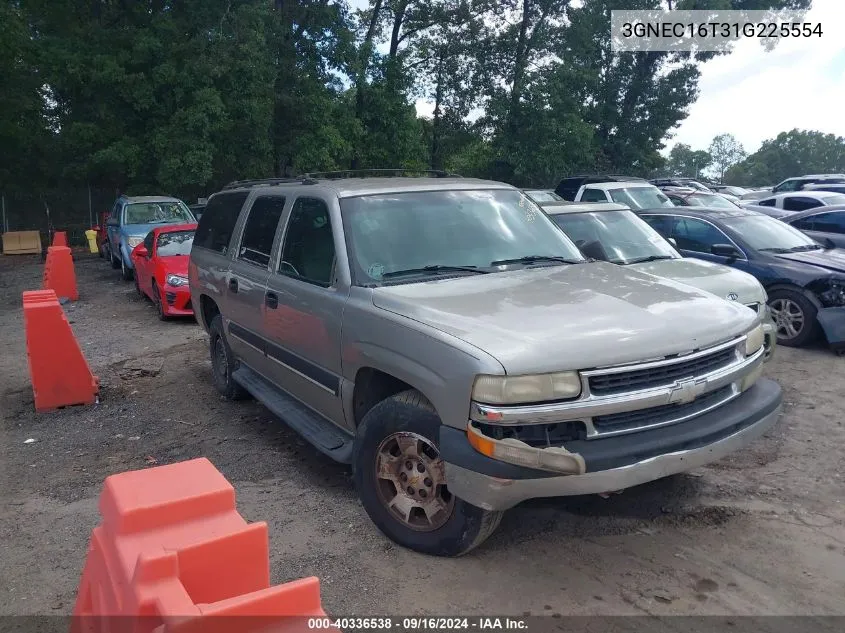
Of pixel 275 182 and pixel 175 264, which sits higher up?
pixel 275 182

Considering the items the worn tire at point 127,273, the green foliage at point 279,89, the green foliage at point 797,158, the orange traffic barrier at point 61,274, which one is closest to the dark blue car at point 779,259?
the orange traffic barrier at point 61,274

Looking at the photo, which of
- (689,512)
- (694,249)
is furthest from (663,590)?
(694,249)

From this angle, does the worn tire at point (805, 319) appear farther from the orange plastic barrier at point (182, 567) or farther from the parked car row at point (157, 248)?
the parked car row at point (157, 248)

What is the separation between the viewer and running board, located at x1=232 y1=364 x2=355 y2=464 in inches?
169

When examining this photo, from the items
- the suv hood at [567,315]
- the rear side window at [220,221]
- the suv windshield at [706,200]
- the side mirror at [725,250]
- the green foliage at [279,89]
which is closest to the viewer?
the suv hood at [567,315]

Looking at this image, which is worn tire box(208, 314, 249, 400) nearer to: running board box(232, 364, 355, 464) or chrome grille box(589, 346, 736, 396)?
running board box(232, 364, 355, 464)

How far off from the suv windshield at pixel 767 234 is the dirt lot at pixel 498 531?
2.88 meters

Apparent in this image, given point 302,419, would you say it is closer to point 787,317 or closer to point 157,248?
point 787,317

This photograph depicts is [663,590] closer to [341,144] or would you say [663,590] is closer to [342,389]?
→ [342,389]

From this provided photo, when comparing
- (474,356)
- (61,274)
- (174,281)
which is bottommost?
(61,274)

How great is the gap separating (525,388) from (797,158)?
308 feet

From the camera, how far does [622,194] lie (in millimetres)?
13391

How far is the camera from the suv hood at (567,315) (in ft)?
10.6

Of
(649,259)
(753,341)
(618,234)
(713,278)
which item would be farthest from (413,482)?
(618,234)
